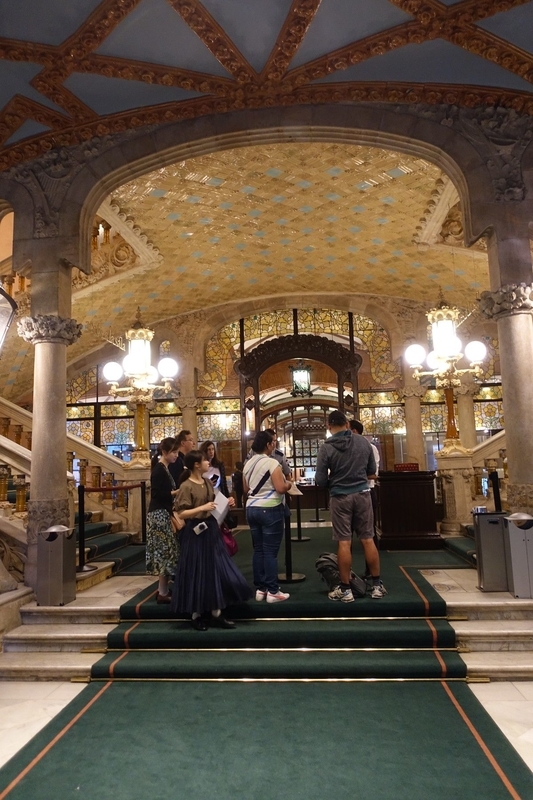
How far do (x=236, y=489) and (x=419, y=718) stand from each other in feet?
23.1

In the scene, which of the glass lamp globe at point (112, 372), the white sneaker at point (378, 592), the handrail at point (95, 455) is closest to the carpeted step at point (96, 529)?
the handrail at point (95, 455)

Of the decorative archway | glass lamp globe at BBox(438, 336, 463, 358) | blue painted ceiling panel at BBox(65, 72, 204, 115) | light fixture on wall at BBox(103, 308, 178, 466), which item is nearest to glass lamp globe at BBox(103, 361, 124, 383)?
light fixture on wall at BBox(103, 308, 178, 466)

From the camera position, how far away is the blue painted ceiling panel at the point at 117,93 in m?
5.33

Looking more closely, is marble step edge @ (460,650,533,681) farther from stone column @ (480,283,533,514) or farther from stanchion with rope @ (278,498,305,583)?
stanchion with rope @ (278,498,305,583)

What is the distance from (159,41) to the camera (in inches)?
195

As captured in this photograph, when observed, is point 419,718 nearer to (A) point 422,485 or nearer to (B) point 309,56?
(A) point 422,485

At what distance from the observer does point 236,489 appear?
33.0ft

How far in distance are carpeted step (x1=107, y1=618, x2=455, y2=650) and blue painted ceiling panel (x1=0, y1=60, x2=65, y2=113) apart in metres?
5.08

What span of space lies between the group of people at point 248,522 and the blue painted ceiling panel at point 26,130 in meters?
3.72

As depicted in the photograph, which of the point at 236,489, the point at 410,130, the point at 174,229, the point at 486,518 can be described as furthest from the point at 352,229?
the point at 486,518

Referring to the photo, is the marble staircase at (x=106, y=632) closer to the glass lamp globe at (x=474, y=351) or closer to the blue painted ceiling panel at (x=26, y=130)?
the glass lamp globe at (x=474, y=351)

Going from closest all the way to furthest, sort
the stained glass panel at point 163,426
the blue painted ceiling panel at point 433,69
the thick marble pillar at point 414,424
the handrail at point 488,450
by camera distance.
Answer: the blue painted ceiling panel at point 433,69 < the handrail at point 488,450 < the thick marble pillar at point 414,424 < the stained glass panel at point 163,426

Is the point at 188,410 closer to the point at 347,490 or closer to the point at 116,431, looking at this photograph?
the point at 116,431

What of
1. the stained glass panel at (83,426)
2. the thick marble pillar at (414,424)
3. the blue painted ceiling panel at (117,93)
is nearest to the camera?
the blue painted ceiling panel at (117,93)
